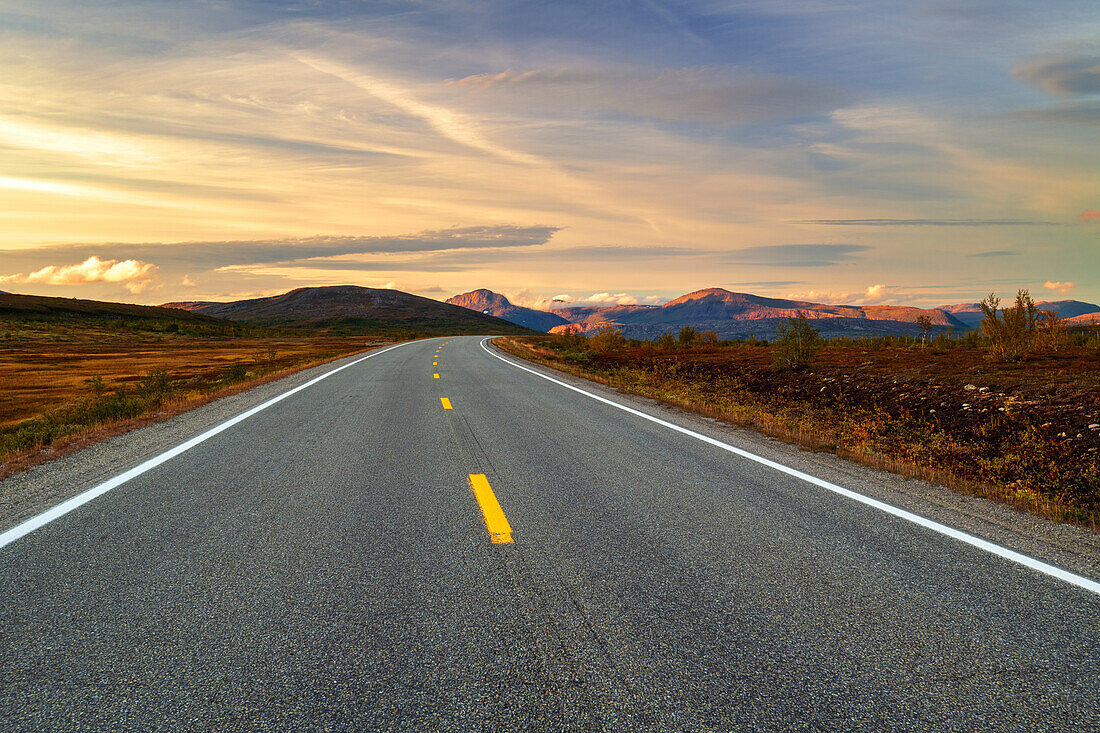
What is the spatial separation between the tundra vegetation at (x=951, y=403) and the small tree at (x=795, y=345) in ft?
0.12

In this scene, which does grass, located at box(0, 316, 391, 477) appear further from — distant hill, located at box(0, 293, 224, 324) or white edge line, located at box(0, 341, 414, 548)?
distant hill, located at box(0, 293, 224, 324)

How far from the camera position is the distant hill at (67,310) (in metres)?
112

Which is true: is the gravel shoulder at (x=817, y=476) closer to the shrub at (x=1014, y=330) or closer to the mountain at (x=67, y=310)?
the shrub at (x=1014, y=330)

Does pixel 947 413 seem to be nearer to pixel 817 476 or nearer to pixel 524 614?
pixel 817 476

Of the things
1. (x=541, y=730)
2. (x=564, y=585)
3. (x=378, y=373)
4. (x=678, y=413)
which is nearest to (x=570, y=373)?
(x=378, y=373)

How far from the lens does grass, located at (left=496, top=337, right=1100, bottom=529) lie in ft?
22.2

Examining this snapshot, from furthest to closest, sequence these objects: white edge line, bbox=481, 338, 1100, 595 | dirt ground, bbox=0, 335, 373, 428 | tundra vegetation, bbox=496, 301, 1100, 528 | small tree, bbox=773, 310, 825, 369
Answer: dirt ground, bbox=0, 335, 373, 428
small tree, bbox=773, 310, 825, 369
tundra vegetation, bbox=496, 301, 1100, 528
white edge line, bbox=481, 338, 1100, 595

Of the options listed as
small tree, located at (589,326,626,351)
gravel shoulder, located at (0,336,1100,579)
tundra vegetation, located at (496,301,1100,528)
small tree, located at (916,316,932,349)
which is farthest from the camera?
small tree, located at (589,326,626,351)

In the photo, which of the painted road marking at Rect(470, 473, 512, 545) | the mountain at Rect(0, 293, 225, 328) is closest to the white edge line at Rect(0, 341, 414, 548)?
the painted road marking at Rect(470, 473, 512, 545)

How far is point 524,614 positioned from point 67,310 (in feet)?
529

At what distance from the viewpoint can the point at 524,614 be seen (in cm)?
329

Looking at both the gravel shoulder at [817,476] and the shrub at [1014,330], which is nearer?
the gravel shoulder at [817,476]

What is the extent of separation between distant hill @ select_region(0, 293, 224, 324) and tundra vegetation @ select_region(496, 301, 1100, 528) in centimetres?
12828

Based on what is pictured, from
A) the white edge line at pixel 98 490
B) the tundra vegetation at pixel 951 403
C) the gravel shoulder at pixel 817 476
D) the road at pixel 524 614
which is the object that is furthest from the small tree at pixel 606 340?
the road at pixel 524 614
